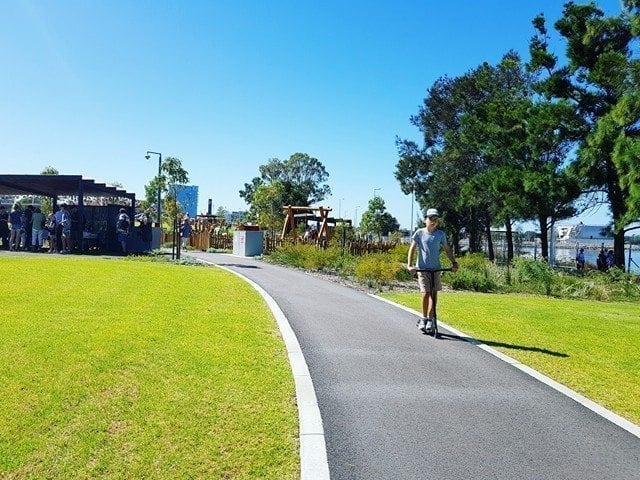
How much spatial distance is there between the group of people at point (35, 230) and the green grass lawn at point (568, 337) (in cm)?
1595

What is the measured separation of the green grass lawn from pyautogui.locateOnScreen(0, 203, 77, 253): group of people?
52.3ft

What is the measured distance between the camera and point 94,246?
24891 millimetres

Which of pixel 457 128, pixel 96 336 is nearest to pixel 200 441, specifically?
pixel 96 336

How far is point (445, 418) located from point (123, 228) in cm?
2125

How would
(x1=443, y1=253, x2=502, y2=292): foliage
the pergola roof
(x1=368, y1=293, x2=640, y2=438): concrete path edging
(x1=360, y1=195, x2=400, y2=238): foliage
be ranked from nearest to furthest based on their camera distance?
(x1=368, y1=293, x2=640, y2=438): concrete path edging, (x1=443, y1=253, x2=502, y2=292): foliage, the pergola roof, (x1=360, y1=195, x2=400, y2=238): foliage

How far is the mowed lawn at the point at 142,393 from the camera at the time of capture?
12.0ft

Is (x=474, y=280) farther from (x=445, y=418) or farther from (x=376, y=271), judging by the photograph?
(x=445, y=418)

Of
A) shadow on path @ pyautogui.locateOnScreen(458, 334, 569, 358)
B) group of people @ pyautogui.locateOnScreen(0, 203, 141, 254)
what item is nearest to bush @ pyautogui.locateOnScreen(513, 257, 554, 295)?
shadow on path @ pyautogui.locateOnScreen(458, 334, 569, 358)

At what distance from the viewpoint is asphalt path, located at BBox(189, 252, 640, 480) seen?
3930 mm

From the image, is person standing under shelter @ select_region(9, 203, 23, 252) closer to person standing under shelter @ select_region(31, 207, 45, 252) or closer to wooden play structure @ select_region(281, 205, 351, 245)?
person standing under shelter @ select_region(31, 207, 45, 252)

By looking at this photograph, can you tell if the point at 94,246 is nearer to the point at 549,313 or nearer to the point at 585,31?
the point at 549,313

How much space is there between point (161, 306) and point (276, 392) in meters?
4.62

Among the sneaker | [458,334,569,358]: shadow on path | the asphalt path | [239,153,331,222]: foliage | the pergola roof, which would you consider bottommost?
the asphalt path

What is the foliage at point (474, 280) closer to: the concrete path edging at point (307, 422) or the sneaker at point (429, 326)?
the sneaker at point (429, 326)
